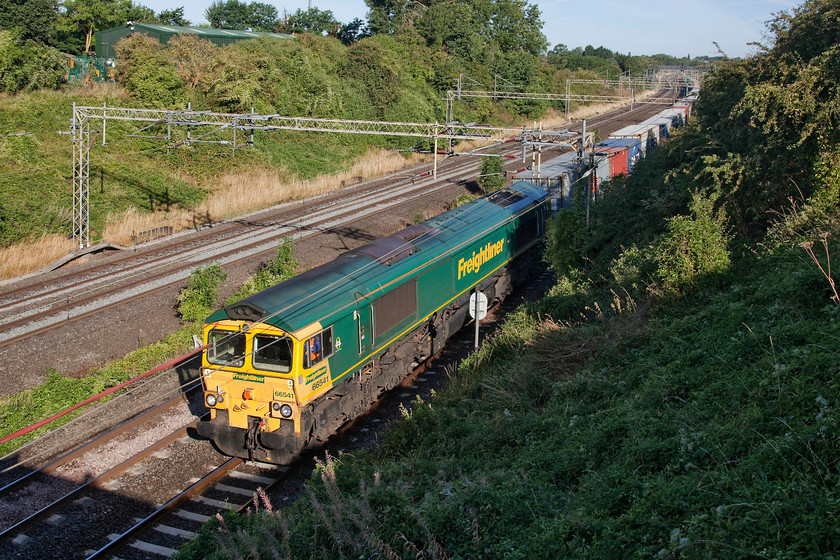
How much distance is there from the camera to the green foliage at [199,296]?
18844 millimetres

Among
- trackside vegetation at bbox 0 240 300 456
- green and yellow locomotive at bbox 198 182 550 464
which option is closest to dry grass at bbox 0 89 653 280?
trackside vegetation at bbox 0 240 300 456

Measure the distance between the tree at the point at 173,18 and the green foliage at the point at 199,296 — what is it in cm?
5117

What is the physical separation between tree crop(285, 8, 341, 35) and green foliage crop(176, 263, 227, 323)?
5528 centimetres

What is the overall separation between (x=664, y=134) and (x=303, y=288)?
36976 millimetres

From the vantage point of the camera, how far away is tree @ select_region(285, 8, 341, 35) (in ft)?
224

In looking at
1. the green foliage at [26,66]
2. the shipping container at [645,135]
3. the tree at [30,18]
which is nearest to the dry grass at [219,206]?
the green foliage at [26,66]

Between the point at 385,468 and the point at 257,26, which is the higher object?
the point at 257,26

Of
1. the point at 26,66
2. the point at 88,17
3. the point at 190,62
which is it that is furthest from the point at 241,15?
the point at 26,66

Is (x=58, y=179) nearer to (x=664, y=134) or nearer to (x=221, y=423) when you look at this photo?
(x=221, y=423)

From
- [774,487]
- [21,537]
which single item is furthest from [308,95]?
[774,487]

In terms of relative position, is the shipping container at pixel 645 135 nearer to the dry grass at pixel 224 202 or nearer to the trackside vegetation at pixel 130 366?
the dry grass at pixel 224 202

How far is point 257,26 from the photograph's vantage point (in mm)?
71312

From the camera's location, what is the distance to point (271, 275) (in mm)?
20906

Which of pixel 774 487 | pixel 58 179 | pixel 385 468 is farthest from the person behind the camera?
pixel 58 179
